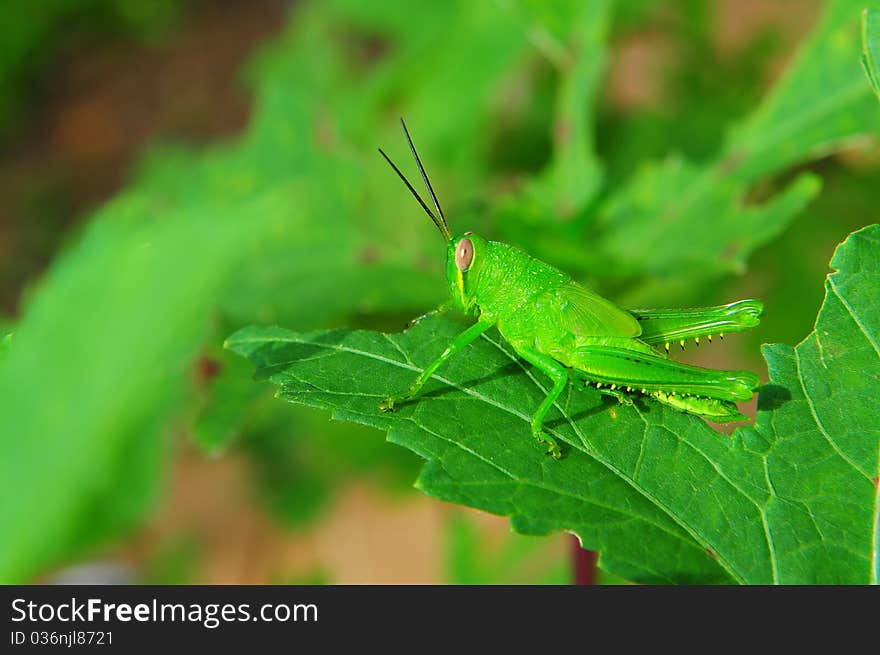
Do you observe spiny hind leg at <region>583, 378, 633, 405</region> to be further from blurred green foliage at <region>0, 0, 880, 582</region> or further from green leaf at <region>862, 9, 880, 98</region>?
green leaf at <region>862, 9, 880, 98</region>

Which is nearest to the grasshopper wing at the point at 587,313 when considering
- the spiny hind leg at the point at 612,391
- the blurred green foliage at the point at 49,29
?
the spiny hind leg at the point at 612,391

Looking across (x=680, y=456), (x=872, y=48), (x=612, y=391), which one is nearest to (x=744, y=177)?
(x=872, y=48)

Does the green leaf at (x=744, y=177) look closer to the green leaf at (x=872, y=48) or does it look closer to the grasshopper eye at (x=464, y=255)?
the grasshopper eye at (x=464, y=255)

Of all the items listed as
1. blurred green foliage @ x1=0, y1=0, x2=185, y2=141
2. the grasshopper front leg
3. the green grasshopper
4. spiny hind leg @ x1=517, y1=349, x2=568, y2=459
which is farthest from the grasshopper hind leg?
blurred green foliage @ x1=0, y1=0, x2=185, y2=141

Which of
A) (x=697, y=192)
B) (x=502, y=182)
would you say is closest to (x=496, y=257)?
(x=697, y=192)

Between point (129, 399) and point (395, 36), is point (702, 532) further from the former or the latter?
point (395, 36)

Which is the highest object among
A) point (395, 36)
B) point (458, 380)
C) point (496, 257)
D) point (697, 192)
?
point (395, 36)

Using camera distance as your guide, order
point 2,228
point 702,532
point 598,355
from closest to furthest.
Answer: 1. point 702,532
2. point 598,355
3. point 2,228
